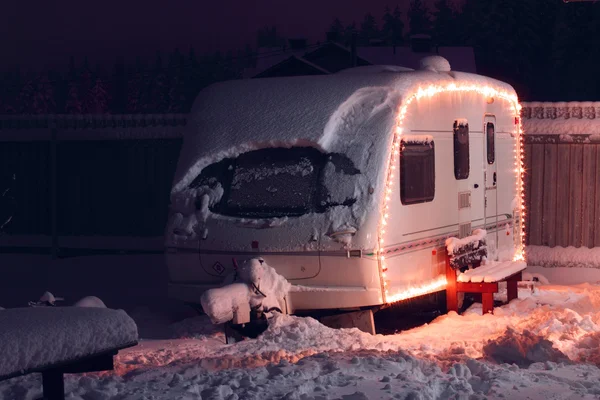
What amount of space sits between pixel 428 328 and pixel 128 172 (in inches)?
295

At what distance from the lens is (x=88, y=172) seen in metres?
17.1

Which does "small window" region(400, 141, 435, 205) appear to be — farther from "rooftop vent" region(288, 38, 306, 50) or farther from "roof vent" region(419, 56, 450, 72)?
"rooftop vent" region(288, 38, 306, 50)

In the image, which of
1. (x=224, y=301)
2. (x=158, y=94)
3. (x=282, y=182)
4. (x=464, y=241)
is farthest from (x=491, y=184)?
(x=158, y=94)

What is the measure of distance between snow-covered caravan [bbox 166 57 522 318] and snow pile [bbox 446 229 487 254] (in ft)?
0.39

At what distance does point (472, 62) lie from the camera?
44.7 meters

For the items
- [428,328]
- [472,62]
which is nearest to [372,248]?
[428,328]

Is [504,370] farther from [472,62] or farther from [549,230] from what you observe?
[472,62]

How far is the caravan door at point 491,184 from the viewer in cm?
1290

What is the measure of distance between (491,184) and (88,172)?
7375mm

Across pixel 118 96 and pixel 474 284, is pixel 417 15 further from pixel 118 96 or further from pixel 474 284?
pixel 474 284

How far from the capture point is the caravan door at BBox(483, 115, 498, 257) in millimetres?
12898

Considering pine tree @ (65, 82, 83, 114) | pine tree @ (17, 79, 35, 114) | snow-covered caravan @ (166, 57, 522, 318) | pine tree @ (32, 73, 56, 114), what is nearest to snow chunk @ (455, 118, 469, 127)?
snow-covered caravan @ (166, 57, 522, 318)

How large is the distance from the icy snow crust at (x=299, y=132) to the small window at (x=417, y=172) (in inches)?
16.1

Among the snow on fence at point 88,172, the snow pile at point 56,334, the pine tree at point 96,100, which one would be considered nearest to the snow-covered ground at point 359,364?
the snow pile at point 56,334
